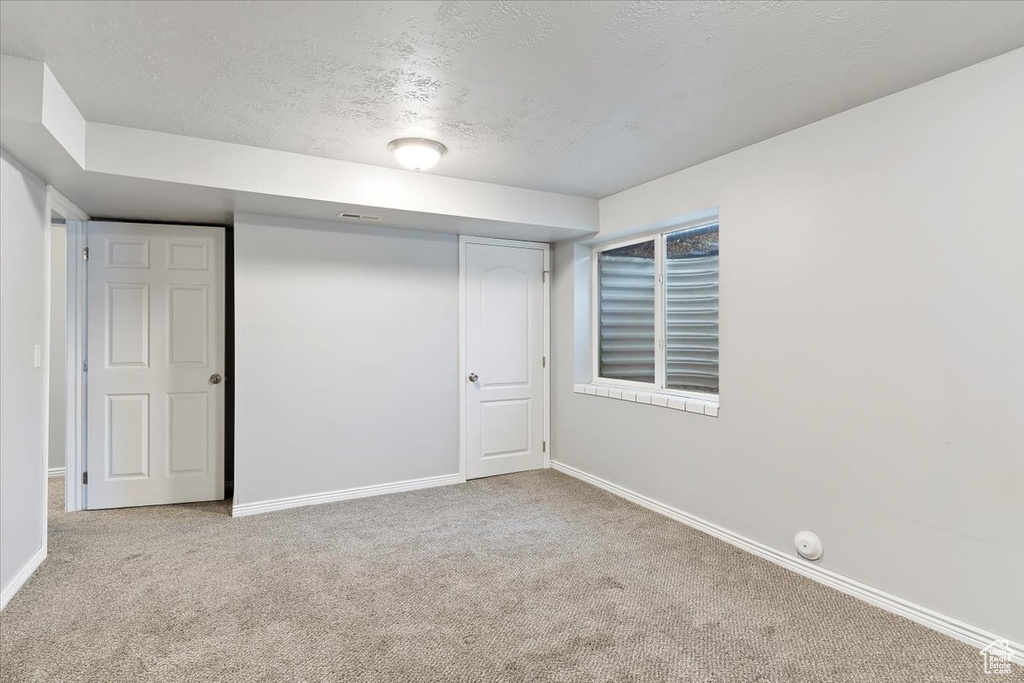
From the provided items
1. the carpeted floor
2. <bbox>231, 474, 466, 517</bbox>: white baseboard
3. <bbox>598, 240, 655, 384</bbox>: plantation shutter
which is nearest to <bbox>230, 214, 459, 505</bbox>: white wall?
<bbox>231, 474, 466, 517</bbox>: white baseboard

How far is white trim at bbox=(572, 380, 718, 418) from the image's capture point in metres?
3.27

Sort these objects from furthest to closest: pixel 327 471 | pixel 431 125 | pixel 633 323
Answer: pixel 633 323 < pixel 327 471 < pixel 431 125

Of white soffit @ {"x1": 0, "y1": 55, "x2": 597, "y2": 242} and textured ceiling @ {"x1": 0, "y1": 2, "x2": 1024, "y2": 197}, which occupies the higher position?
textured ceiling @ {"x1": 0, "y1": 2, "x2": 1024, "y2": 197}

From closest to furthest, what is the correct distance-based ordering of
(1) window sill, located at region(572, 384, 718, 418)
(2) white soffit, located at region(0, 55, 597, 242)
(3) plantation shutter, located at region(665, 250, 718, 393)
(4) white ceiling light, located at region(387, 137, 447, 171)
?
(2) white soffit, located at region(0, 55, 597, 242) < (4) white ceiling light, located at region(387, 137, 447, 171) < (1) window sill, located at region(572, 384, 718, 418) < (3) plantation shutter, located at region(665, 250, 718, 393)

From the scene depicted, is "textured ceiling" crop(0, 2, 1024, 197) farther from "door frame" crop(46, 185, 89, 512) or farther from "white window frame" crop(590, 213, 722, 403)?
"door frame" crop(46, 185, 89, 512)

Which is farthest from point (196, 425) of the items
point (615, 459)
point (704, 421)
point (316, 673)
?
point (704, 421)

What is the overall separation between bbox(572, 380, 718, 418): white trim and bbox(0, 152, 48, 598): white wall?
3522mm

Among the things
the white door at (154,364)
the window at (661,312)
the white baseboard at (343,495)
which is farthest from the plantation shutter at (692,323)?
the white door at (154,364)

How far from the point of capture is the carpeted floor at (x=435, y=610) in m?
1.94

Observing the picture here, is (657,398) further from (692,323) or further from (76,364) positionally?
(76,364)

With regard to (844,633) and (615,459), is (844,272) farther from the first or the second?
(615,459)

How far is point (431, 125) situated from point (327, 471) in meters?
2.55

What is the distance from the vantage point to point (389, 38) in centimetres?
188

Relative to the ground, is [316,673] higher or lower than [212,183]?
lower
